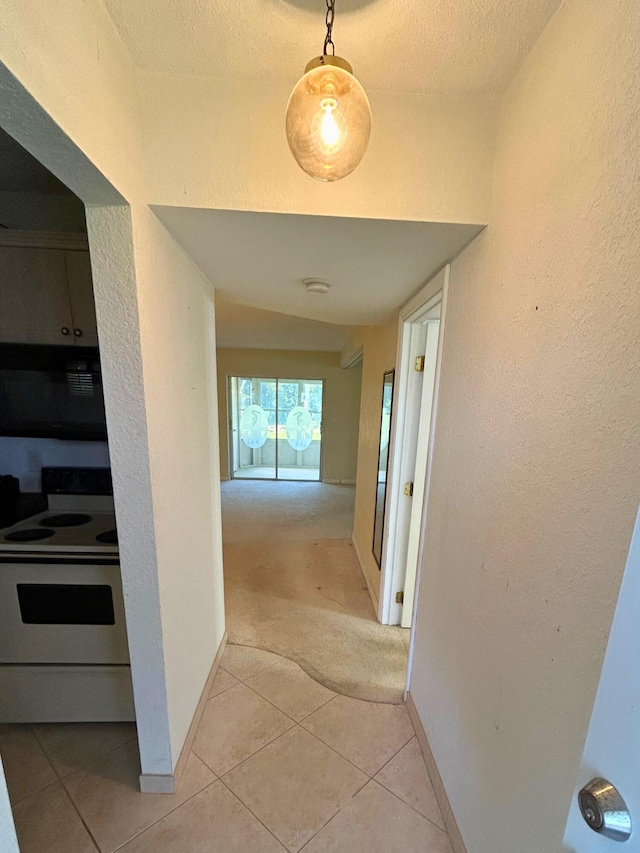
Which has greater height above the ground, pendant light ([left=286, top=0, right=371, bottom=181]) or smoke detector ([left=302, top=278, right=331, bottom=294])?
pendant light ([left=286, top=0, right=371, bottom=181])

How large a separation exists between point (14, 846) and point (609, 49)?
1905 mm

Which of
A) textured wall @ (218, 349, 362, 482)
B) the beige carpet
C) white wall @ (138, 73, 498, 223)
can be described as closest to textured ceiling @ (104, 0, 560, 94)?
white wall @ (138, 73, 498, 223)

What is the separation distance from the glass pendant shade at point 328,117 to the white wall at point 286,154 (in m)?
0.29

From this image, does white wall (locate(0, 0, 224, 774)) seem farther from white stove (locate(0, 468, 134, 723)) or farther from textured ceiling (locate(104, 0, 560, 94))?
white stove (locate(0, 468, 134, 723))

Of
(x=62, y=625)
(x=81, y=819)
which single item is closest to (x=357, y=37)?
(x=62, y=625)

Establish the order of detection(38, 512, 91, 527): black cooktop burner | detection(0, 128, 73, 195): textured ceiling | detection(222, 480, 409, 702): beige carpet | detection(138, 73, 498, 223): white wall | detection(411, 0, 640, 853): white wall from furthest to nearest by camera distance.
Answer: detection(222, 480, 409, 702): beige carpet, detection(38, 512, 91, 527): black cooktop burner, detection(0, 128, 73, 195): textured ceiling, detection(138, 73, 498, 223): white wall, detection(411, 0, 640, 853): white wall

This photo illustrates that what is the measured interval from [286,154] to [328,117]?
1.20 feet

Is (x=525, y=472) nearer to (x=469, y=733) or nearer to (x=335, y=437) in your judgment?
(x=469, y=733)

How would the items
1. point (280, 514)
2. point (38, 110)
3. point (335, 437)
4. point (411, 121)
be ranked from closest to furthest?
point (38, 110)
point (411, 121)
point (280, 514)
point (335, 437)

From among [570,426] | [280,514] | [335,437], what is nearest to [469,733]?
[570,426]

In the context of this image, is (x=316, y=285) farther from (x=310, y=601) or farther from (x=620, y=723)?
(x=310, y=601)

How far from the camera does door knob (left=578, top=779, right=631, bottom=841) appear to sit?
0.48 metres

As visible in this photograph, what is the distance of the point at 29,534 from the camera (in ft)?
4.66

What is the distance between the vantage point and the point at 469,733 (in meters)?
1.09
